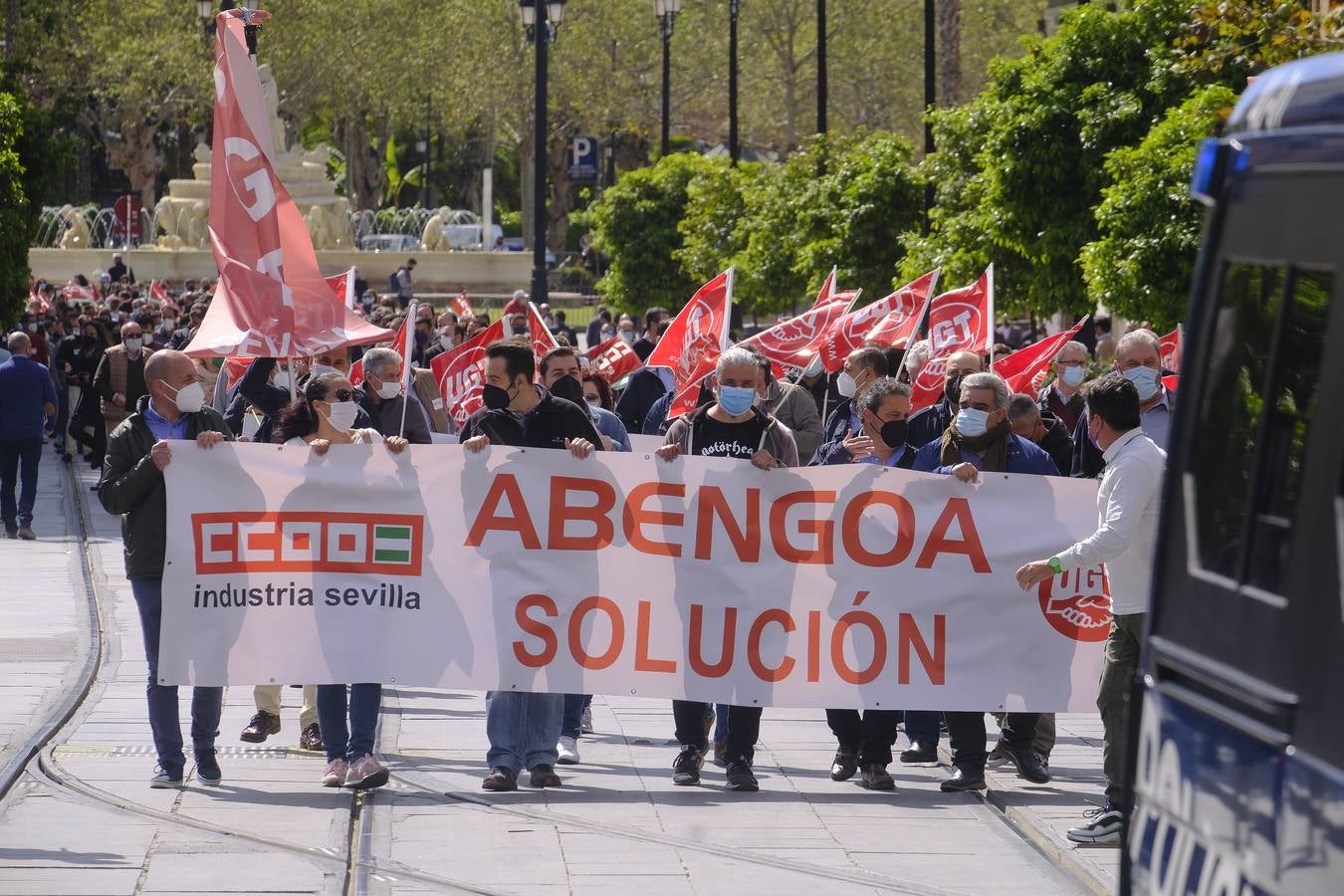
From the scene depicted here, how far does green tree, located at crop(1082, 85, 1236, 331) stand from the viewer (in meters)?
17.5

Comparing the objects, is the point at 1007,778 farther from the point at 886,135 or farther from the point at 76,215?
the point at 76,215

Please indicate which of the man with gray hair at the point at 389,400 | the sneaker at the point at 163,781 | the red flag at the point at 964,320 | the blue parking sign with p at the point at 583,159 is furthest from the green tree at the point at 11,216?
the blue parking sign with p at the point at 583,159

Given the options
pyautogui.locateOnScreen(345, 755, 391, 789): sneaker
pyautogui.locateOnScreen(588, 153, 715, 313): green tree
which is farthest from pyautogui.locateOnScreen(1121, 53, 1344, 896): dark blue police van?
pyautogui.locateOnScreen(588, 153, 715, 313): green tree

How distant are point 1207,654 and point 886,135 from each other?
92.1ft

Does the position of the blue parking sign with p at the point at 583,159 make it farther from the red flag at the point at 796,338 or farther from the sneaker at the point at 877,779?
the sneaker at the point at 877,779

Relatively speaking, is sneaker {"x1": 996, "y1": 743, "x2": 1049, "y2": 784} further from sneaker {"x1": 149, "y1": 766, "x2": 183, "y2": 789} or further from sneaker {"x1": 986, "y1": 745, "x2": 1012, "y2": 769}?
sneaker {"x1": 149, "y1": 766, "x2": 183, "y2": 789}

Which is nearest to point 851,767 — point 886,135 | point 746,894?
point 746,894

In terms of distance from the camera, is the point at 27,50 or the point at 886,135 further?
the point at 27,50

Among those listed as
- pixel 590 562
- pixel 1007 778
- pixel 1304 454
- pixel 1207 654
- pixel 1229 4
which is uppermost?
pixel 1229 4

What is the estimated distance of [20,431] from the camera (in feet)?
59.0

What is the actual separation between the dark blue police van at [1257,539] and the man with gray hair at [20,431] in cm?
1463

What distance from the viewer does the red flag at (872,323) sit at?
48.8 feet

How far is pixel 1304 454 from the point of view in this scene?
3.90 m

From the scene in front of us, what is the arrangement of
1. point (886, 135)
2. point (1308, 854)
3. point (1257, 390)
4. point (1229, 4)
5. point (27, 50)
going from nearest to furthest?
point (1308, 854)
point (1257, 390)
point (1229, 4)
point (886, 135)
point (27, 50)
